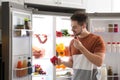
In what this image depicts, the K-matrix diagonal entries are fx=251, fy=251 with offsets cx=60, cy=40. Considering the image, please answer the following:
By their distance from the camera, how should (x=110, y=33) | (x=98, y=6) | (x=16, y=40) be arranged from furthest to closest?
(x=98, y=6) → (x=110, y=33) → (x=16, y=40)

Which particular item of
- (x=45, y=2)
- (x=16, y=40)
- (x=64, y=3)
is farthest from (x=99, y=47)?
(x=64, y=3)

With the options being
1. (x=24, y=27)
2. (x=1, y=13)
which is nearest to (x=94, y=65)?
(x=24, y=27)

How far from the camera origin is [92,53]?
2.23m

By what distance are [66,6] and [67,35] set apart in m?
0.41

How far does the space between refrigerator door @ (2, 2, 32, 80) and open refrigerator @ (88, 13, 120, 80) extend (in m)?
1.10

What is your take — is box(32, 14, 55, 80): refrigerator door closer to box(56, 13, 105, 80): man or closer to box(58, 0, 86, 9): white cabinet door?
box(58, 0, 86, 9): white cabinet door

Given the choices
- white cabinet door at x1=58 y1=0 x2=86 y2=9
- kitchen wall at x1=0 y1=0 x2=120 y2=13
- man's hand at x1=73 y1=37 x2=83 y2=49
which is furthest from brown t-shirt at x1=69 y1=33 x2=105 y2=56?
kitchen wall at x1=0 y1=0 x2=120 y2=13

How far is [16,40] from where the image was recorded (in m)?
2.62

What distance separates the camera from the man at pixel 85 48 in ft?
7.16

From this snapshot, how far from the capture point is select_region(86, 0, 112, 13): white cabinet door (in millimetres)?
3822

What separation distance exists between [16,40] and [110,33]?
1628mm

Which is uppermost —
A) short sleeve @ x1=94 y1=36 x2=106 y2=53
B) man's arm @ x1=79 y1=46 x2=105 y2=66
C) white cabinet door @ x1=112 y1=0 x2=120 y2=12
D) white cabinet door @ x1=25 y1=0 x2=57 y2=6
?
white cabinet door @ x1=112 y1=0 x2=120 y2=12

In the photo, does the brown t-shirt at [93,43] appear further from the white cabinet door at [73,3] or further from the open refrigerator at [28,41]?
the white cabinet door at [73,3]

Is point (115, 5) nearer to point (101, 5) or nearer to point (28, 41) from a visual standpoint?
point (101, 5)
